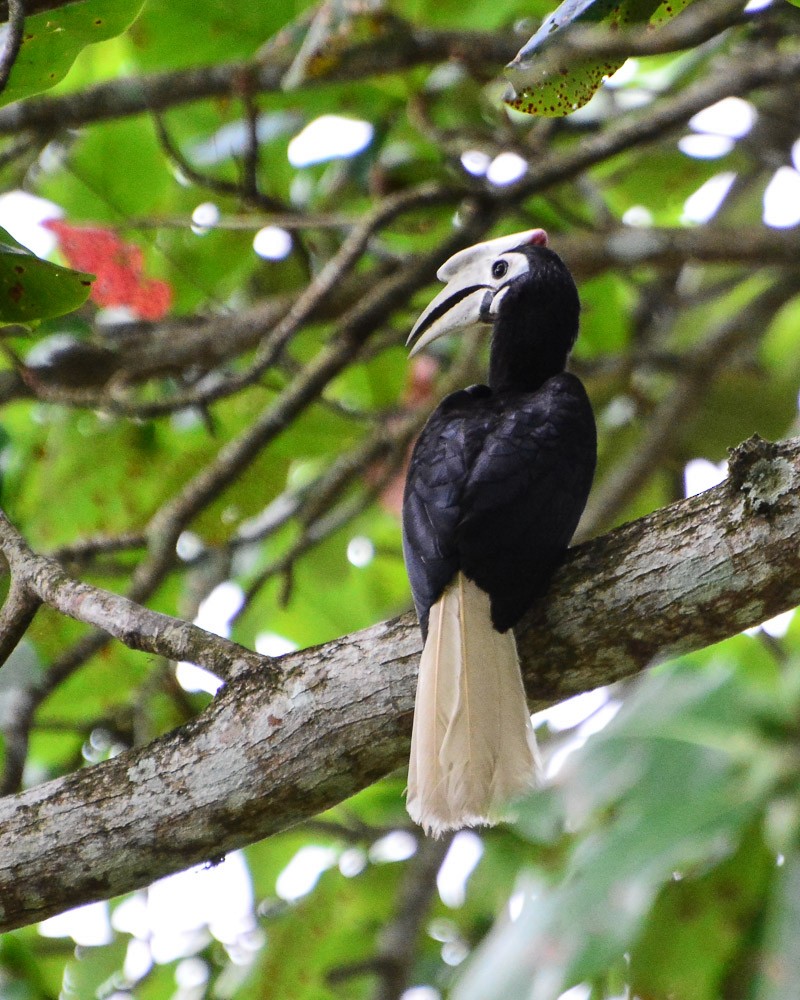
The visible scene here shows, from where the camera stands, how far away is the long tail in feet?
6.59

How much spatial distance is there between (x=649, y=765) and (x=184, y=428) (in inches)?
116

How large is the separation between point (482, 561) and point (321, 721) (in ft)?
1.39

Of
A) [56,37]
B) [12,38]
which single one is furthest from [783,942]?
[56,37]

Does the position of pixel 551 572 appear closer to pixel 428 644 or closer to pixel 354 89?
pixel 428 644

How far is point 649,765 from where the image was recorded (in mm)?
1445

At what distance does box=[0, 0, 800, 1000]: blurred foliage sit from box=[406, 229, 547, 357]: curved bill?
0.43 meters

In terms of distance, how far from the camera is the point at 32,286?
6.98 feet

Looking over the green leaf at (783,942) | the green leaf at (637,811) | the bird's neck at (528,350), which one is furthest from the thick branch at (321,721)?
the bird's neck at (528,350)

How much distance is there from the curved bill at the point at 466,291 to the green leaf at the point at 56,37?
981 mm

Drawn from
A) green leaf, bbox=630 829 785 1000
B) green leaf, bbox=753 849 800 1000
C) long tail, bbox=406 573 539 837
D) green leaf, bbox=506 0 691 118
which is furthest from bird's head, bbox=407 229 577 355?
green leaf, bbox=753 849 800 1000

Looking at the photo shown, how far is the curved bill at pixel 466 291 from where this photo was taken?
9.74 ft

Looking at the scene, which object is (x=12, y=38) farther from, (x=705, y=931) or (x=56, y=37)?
(x=705, y=931)

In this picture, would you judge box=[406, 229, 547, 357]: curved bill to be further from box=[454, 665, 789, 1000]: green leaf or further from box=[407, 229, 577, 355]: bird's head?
box=[454, 665, 789, 1000]: green leaf

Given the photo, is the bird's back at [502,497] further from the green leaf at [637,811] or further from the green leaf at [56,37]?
the green leaf at [56,37]
